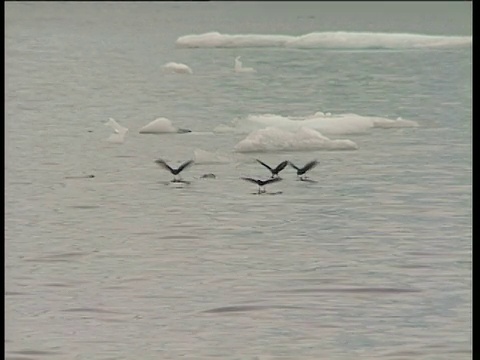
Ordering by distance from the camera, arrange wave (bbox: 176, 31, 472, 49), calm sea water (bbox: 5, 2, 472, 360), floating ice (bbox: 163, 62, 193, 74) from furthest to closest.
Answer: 1. wave (bbox: 176, 31, 472, 49)
2. floating ice (bbox: 163, 62, 193, 74)
3. calm sea water (bbox: 5, 2, 472, 360)

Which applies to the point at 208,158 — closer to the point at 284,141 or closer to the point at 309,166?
the point at 284,141

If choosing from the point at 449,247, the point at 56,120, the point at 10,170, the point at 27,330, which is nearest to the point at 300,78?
the point at 56,120

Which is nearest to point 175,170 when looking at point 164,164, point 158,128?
point 164,164

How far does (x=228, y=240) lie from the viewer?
34.7ft

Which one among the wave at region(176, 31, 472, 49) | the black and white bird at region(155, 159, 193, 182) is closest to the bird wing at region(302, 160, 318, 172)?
the black and white bird at region(155, 159, 193, 182)

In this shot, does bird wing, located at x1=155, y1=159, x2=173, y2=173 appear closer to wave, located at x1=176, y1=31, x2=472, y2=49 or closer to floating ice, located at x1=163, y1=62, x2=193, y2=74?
floating ice, located at x1=163, y1=62, x2=193, y2=74

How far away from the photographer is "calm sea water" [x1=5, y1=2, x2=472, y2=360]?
25.8ft

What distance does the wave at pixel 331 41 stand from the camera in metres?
35.8

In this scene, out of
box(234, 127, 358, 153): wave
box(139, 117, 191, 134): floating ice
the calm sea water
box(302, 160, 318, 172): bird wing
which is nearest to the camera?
the calm sea water

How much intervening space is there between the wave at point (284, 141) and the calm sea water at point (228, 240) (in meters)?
0.10

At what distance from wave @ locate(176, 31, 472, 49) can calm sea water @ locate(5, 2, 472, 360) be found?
12908 mm

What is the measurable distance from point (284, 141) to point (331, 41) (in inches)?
852

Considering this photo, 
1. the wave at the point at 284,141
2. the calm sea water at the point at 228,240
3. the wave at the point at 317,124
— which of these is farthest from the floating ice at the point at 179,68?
the wave at the point at 284,141

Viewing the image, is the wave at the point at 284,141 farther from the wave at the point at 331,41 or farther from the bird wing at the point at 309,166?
the wave at the point at 331,41
